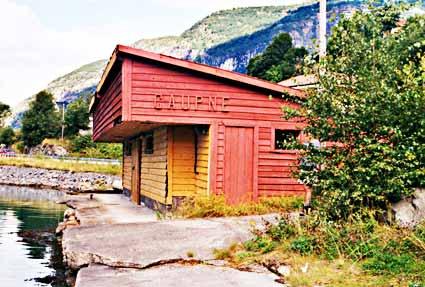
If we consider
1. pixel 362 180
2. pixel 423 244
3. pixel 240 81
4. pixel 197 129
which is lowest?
pixel 423 244

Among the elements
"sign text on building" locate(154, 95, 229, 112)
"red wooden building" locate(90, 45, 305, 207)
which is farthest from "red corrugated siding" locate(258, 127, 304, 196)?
"sign text on building" locate(154, 95, 229, 112)

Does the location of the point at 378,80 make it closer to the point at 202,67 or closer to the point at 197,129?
the point at 202,67

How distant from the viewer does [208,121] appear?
1332 centimetres

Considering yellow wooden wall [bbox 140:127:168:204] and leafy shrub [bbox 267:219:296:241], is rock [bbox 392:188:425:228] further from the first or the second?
yellow wooden wall [bbox 140:127:168:204]

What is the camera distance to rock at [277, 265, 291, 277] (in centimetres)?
703

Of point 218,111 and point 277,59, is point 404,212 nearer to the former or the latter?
point 218,111

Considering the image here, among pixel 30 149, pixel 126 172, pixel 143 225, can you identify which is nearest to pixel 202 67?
pixel 143 225

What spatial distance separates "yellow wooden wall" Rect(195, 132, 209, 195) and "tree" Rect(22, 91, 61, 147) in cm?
4521

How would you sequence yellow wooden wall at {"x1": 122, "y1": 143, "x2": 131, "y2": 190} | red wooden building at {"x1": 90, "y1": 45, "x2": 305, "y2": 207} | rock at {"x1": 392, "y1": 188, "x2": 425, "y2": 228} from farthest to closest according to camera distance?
yellow wooden wall at {"x1": 122, "y1": 143, "x2": 131, "y2": 190} → red wooden building at {"x1": 90, "y1": 45, "x2": 305, "y2": 207} → rock at {"x1": 392, "y1": 188, "x2": 425, "y2": 228}

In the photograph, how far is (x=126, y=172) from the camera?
968 inches

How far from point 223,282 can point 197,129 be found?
790 cm

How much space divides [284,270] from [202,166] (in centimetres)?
708

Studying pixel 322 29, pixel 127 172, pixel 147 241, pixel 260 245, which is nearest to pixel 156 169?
pixel 322 29

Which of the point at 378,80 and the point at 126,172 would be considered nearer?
the point at 378,80
